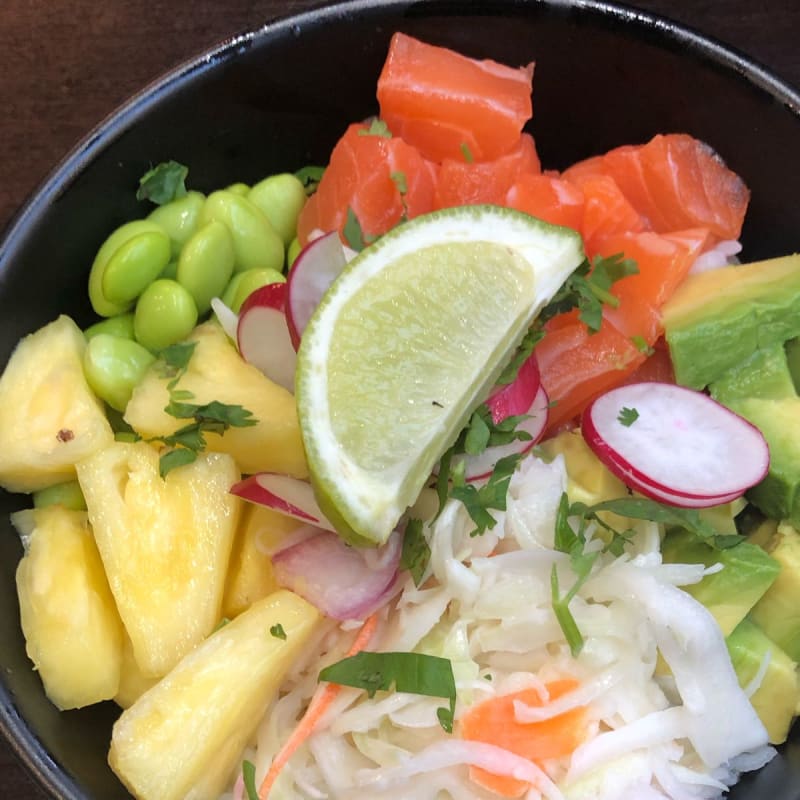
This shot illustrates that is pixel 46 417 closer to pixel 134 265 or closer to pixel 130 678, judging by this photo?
pixel 134 265

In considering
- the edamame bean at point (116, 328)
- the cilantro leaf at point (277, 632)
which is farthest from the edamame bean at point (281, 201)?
the cilantro leaf at point (277, 632)

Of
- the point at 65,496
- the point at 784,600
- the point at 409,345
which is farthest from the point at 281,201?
the point at 784,600

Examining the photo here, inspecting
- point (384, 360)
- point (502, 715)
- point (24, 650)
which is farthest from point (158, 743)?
point (384, 360)

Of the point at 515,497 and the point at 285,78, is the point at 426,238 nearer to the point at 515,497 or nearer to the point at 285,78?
the point at 515,497

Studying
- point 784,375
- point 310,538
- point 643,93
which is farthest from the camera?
point 643,93

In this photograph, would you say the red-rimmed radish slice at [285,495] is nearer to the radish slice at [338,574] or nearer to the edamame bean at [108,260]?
the radish slice at [338,574]

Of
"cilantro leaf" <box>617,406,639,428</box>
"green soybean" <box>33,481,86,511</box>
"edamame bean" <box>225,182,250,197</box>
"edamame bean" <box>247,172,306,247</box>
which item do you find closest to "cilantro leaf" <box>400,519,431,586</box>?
"cilantro leaf" <box>617,406,639,428</box>

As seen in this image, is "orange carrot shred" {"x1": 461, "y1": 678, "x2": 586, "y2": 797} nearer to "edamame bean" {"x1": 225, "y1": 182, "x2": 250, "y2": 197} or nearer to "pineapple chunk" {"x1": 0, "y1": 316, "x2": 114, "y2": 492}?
"pineapple chunk" {"x1": 0, "y1": 316, "x2": 114, "y2": 492}
